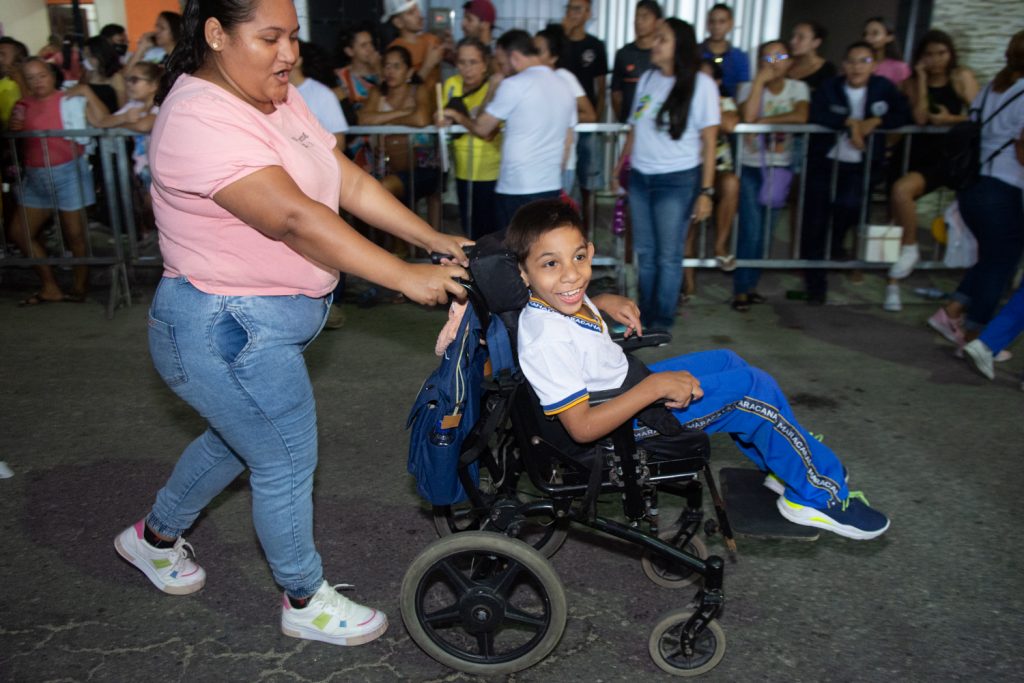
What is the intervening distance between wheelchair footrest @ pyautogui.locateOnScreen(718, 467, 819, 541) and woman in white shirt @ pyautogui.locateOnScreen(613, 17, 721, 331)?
2911 mm

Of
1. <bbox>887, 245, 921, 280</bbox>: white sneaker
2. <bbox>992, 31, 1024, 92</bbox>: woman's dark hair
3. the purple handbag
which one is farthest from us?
the purple handbag

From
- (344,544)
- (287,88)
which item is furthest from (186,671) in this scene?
(287,88)

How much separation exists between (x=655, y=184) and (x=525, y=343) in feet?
11.7

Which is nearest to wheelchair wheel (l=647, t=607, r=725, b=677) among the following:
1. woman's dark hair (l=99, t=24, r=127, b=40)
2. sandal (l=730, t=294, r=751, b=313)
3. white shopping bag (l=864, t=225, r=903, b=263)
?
sandal (l=730, t=294, r=751, b=313)

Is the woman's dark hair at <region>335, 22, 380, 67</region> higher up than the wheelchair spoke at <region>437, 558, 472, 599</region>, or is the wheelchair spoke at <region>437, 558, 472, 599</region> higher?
the woman's dark hair at <region>335, 22, 380, 67</region>

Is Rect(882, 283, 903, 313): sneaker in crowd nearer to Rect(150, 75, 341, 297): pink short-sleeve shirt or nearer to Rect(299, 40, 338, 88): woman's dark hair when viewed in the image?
Rect(299, 40, 338, 88): woman's dark hair

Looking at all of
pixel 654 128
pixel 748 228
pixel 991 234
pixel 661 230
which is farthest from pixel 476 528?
pixel 748 228

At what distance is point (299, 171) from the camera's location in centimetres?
262

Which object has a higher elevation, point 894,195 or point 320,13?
point 320,13

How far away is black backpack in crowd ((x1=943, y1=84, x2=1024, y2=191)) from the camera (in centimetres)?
592

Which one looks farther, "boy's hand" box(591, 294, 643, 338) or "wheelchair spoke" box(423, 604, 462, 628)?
"boy's hand" box(591, 294, 643, 338)

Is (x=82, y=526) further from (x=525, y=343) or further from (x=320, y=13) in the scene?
(x=320, y=13)

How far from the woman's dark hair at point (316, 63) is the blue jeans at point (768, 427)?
4869mm

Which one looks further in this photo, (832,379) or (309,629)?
(832,379)
